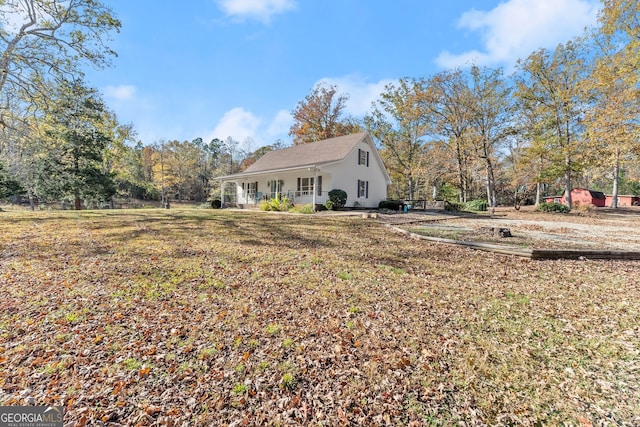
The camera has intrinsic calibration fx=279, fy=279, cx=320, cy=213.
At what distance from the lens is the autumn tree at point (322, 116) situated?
33031 millimetres

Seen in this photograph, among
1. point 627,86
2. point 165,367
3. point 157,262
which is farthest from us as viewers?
point 627,86

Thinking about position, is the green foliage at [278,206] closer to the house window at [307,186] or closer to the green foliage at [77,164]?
the house window at [307,186]

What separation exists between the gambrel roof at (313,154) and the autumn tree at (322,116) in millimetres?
9164

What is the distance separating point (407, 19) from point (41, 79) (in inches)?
618

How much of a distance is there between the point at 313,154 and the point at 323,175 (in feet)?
11.0

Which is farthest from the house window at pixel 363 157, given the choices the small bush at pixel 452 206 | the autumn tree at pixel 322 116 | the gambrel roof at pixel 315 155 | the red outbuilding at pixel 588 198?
the red outbuilding at pixel 588 198

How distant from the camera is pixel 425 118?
26297 mm

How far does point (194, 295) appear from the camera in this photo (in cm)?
432

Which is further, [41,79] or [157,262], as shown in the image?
[41,79]


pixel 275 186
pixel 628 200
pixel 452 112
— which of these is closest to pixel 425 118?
pixel 452 112

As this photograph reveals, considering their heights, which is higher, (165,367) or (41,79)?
(41,79)

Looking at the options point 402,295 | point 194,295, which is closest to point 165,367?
point 194,295

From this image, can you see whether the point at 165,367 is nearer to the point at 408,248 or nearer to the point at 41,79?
the point at 408,248

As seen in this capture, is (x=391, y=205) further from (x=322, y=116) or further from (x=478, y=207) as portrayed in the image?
(x=322, y=116)
